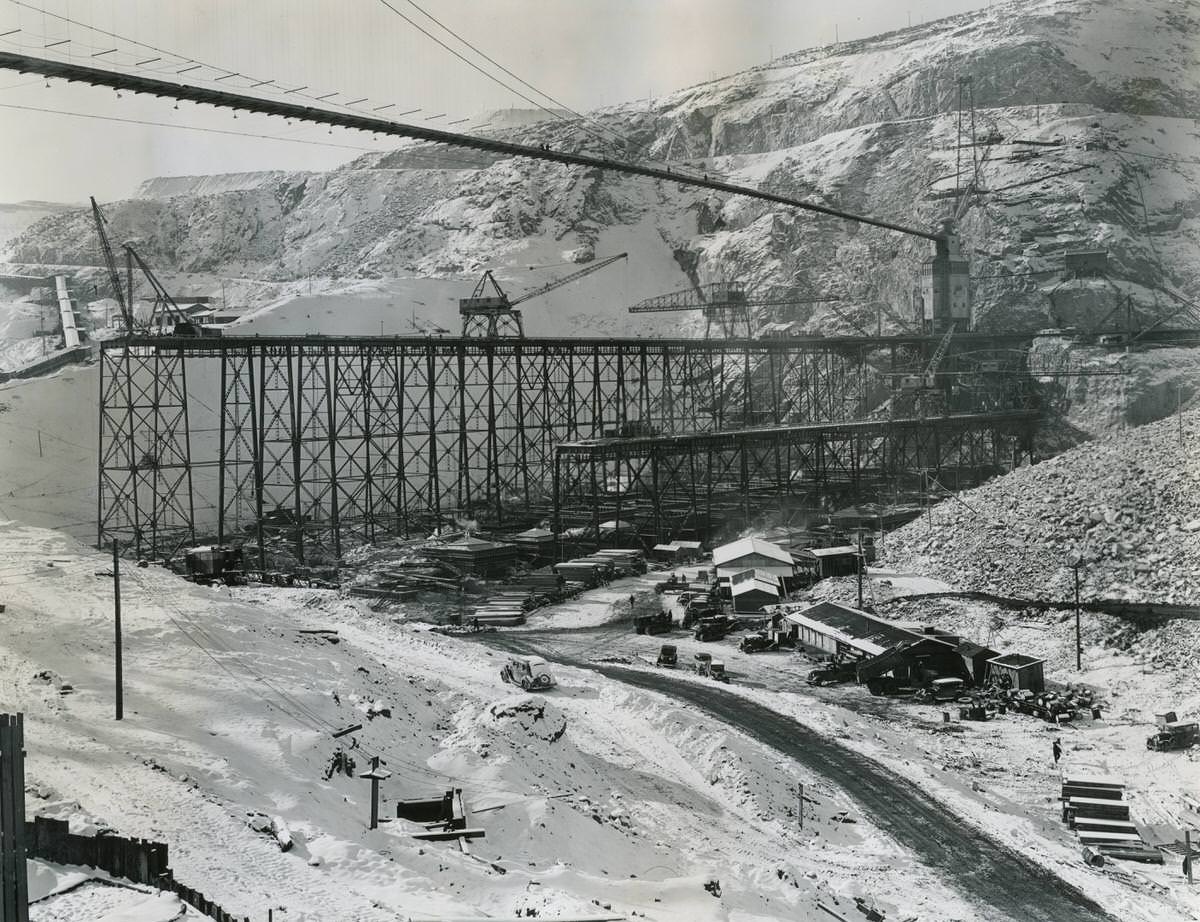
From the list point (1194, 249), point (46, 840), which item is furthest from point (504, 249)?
point (46, 840)

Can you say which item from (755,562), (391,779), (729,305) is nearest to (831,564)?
(755,562)

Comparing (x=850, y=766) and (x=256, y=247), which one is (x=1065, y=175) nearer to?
(x=850, y=766)

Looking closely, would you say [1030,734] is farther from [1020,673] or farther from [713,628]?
[713,628]

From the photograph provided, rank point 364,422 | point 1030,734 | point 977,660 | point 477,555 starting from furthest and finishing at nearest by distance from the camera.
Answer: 1. point 364,422
2. point 477,555
3. point 977,660
4. point 1030,734

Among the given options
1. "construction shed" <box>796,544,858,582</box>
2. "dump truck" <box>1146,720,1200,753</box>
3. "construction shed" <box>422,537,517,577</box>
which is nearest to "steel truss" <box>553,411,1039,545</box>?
"construction shed" <box>422,537,517,577</box>

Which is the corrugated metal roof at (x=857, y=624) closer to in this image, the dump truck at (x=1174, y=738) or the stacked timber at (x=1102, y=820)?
the dump truck at (x=1174, y=738)

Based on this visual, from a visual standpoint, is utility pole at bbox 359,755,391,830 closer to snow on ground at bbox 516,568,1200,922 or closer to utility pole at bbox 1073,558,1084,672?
snow on ground at bbox 516,568,1200,922
